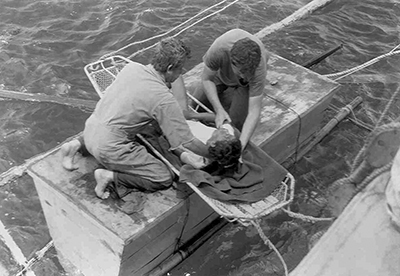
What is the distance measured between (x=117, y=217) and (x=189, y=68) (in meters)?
4.35

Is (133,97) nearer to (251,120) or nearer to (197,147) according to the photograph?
(197,147)

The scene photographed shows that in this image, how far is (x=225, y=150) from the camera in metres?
4.27

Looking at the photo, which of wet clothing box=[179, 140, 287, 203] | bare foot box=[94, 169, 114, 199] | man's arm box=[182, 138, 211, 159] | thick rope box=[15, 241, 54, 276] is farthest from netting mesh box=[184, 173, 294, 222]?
thick rope box=[15, 241, 54, 276]

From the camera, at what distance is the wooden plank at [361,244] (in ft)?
4.17

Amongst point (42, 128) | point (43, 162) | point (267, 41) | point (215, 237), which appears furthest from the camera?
point (267, 41)

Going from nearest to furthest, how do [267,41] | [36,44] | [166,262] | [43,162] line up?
1. [43,162]
2. [166,262]
3. [36,44]
4. [267,41]

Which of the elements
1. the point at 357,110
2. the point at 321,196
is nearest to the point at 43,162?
the point at 321,196

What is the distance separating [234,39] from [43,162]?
7.74 feet

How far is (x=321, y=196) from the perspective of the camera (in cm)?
649

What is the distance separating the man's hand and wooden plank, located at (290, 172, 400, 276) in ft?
12.0

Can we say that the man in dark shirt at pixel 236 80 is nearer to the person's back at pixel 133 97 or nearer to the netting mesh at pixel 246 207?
the netting mesh at pixel 246 207

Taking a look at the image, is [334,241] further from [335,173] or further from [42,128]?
[42,128]

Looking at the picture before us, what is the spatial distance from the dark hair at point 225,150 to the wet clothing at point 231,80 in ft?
2.73

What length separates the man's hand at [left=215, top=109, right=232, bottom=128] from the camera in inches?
197
